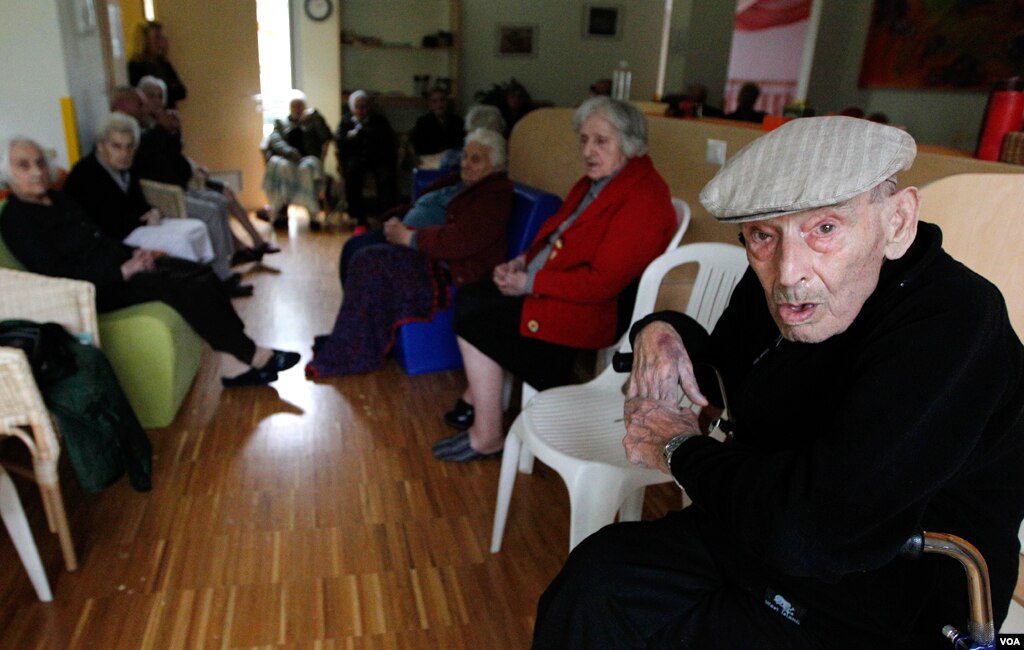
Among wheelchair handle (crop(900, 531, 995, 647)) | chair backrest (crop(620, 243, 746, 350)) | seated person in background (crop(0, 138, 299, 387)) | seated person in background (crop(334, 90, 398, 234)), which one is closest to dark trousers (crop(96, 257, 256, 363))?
seated person in background (crop(0, 138, 299, 387))

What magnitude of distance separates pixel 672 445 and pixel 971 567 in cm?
39

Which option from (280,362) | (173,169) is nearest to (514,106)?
(173,169)

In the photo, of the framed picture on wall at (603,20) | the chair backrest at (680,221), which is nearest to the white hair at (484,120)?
the chair backrest at (680,221)

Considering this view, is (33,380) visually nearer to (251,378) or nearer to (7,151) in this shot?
(7,151)

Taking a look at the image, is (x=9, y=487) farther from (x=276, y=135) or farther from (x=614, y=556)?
(x=276, y=135)

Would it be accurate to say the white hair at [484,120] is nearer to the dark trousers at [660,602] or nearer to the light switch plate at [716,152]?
the light switch plate at [716,152]

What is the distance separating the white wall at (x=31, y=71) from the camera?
3170 mm

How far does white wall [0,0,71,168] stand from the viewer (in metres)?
3.17

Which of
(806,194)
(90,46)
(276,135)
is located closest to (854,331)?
(806,194)

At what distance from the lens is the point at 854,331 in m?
0.96

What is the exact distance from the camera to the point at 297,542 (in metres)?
2.04

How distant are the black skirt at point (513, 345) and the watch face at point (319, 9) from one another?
17.5 feet

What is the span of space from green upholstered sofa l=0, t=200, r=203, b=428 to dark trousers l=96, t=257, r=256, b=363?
0.08m

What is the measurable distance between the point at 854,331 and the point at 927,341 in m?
0.11
